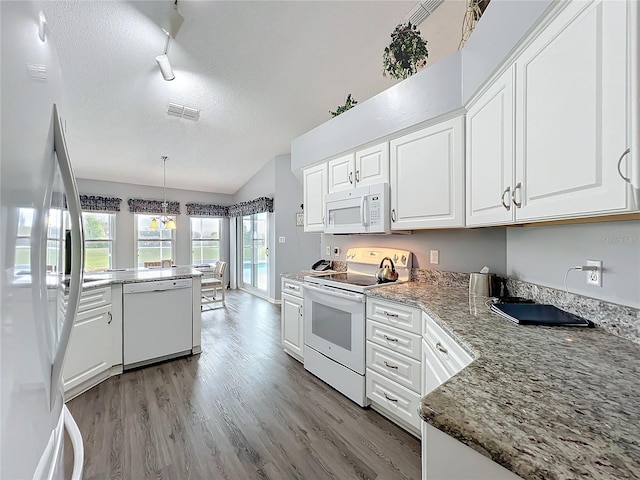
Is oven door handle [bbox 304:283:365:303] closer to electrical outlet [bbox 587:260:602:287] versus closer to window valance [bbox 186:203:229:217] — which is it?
electrical outlet [bbox 587:260:602:287]

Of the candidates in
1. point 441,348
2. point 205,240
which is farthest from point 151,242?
point 441,348

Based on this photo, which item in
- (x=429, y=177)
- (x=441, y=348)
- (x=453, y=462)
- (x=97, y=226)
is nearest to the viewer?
(x=453, y=462)

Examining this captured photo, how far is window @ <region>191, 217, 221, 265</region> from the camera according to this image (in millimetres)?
6816

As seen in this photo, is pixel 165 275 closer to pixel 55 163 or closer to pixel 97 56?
pixel 97 56

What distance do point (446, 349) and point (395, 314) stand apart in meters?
0.53

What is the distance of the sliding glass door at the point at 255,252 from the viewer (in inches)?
237

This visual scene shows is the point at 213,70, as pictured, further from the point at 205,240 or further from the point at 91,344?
the point at 205,240

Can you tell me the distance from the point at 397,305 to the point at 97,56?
3679mm

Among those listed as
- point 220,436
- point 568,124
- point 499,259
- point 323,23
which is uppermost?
point 323,23

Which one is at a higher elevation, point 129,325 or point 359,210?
point 359,210

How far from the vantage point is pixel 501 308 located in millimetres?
1372

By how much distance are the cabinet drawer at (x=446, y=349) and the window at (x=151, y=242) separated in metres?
6.31

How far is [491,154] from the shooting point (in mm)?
1448

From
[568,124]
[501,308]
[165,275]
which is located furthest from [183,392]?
[568,124]
